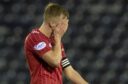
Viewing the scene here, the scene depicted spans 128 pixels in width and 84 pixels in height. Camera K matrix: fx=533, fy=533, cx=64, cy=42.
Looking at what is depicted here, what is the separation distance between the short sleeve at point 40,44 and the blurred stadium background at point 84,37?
1.55 meters

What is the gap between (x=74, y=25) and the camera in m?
3.84

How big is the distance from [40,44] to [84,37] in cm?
168

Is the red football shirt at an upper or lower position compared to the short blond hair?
lower

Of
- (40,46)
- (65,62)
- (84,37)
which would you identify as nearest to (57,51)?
(40,46)

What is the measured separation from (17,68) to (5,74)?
9 cm

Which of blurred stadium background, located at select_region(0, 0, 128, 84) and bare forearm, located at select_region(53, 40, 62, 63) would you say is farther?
blurred stadium background, located at select_region(0, 0, 128, 84)

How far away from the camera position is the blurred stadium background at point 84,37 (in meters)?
3.72

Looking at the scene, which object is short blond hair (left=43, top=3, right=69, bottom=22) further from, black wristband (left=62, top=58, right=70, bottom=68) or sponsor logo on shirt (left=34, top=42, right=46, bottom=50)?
black wristband (left=62, top=58, right=70, bottom=68)

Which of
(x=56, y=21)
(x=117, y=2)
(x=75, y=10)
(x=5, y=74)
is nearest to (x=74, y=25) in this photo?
(x=75, y=10)

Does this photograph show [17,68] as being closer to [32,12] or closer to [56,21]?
[32,12]

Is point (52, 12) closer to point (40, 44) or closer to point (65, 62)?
point (40, 44)

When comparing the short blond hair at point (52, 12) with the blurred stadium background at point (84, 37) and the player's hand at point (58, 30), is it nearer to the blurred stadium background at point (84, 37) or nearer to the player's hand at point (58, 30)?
the player's hand at point (58, 30)

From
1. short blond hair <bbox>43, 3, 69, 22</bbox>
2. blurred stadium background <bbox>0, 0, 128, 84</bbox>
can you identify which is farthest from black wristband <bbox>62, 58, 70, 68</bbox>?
blurred stadium background <bbox>0, 0, 128, 84</bbox>

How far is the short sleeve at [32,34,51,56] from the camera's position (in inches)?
84.3
